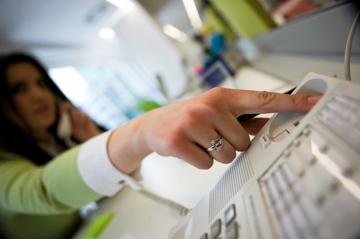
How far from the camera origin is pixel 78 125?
4.71 ft

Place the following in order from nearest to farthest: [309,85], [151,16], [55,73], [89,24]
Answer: [309,85] < [151,16] < [89,24] < [55,73]

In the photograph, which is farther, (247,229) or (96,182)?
(96,182)

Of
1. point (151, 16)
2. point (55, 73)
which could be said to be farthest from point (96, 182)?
point (55, 73)

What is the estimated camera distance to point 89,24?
3.40 meters

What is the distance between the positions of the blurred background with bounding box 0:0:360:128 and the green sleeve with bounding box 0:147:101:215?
60 cm

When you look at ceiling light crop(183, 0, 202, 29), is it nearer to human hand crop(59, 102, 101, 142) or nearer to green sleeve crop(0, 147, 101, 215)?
human hand crop(59, 102, 101, 142)

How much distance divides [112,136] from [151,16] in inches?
102

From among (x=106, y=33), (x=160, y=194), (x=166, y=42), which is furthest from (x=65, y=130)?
(x=106, y=33)

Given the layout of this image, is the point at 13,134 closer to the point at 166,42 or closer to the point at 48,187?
the point at 48,187

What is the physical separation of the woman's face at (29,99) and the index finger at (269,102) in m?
1.21

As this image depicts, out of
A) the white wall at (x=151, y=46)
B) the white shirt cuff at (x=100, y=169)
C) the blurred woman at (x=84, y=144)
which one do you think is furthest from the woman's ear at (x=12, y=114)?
the white wall at (x=151, y=46)

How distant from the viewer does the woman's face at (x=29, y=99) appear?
120cm

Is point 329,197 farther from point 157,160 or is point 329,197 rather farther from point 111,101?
point 111,101

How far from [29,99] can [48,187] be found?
82 centimetres
